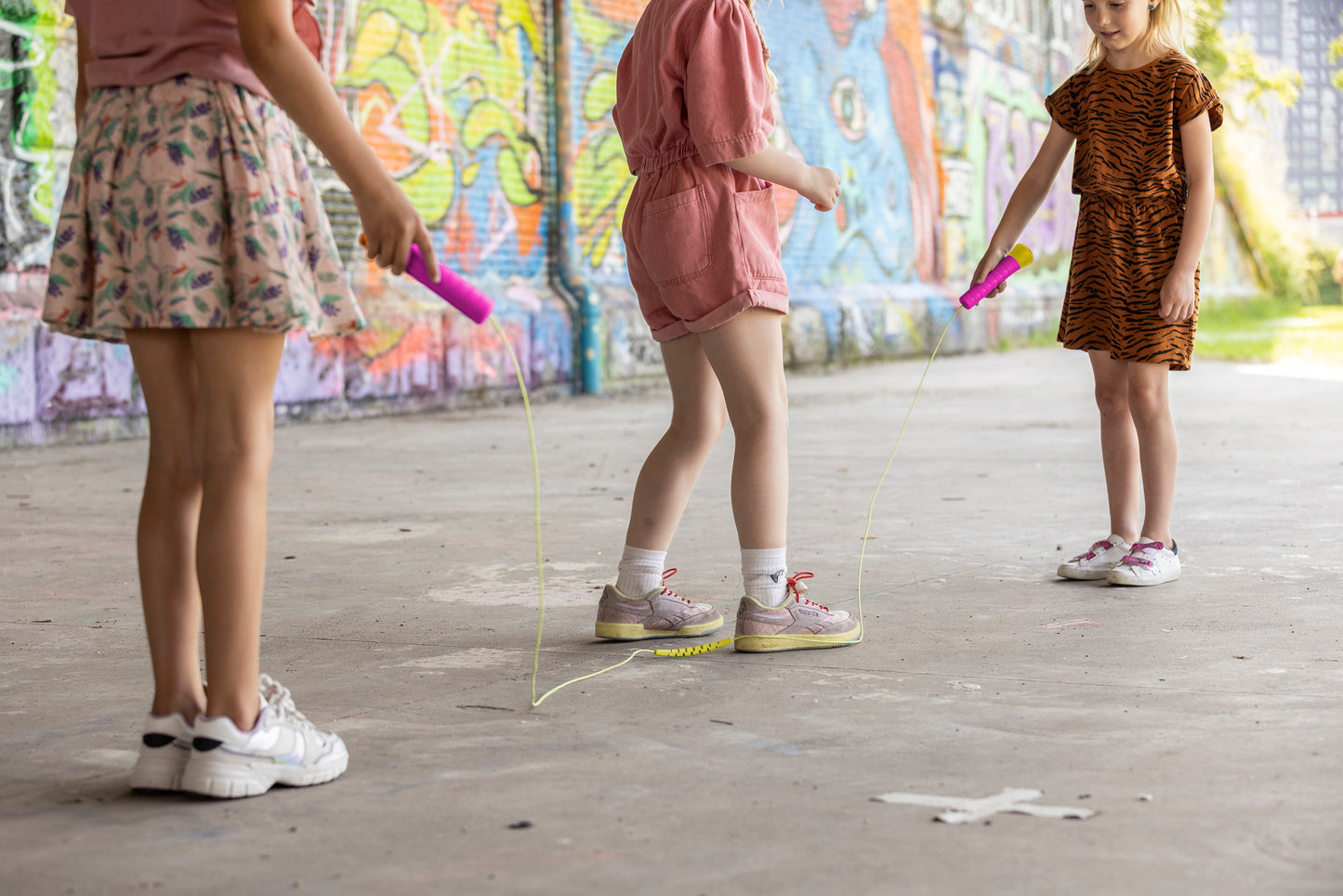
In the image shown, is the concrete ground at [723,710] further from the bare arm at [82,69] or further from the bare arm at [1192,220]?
the bare arm at [82,69]

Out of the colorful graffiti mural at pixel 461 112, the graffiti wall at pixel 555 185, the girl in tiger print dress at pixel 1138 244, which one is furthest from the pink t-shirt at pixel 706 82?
the colorful graffiti mural at pixel 461 112

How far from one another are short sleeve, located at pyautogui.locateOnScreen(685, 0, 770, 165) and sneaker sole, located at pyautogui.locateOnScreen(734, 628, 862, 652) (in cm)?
102

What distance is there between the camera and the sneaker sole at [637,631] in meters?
3.61

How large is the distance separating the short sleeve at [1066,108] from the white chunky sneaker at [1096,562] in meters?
1.16

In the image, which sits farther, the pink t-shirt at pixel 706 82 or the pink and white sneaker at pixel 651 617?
the pink and white sneaker at pixel 651 617

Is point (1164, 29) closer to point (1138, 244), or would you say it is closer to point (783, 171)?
point (1138, 244)

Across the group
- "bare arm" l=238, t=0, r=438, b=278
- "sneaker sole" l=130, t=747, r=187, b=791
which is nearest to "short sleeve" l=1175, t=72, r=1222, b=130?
"bare arm" l=238, t=0, r=438, b=278

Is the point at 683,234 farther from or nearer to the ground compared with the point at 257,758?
farther from the ground

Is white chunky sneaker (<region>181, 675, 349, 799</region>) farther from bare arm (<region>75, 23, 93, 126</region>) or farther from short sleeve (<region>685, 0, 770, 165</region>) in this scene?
short sleeve (<region>685, 0, 770, 165</region>)

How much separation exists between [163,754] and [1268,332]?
71.3 ft

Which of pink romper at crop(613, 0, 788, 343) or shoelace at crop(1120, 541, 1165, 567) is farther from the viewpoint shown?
shoelace at crop(1120, 541, 1165, 567)

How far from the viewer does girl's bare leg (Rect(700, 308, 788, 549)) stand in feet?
11.1

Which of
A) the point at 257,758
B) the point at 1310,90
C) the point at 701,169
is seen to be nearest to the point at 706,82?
the point at 701,169

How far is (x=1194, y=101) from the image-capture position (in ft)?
13.9
